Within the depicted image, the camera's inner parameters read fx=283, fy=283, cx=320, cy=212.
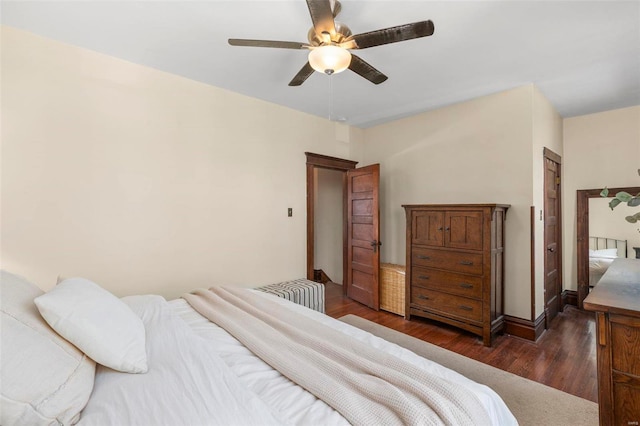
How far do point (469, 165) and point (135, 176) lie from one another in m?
3.61

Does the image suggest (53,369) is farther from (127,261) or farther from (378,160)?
(378,160)

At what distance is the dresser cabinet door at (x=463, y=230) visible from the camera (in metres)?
2.97

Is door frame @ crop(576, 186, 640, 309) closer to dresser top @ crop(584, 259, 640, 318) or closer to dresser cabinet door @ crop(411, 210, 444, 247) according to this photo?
dresser top @ crop(584, 259, 640, 318)

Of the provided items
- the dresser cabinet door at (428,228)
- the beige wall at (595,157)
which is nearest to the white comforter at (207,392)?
the dresser cabinet door at (428,228)

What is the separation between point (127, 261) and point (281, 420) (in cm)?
231

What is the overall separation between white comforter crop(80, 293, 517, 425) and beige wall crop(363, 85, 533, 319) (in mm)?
2488

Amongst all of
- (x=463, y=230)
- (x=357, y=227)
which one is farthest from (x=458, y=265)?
(x=357, y=227)

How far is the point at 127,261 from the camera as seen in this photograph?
253 cm

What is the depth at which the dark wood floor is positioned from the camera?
228 cm

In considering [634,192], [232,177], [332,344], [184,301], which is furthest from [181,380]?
[634,192]

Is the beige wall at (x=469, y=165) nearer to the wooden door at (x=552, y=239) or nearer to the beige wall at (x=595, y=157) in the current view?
the wooden door at (x=552, y=239)

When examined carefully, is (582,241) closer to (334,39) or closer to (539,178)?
(539,178)

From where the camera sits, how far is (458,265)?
10.2 ft

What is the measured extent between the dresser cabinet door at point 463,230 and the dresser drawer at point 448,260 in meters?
0.10
